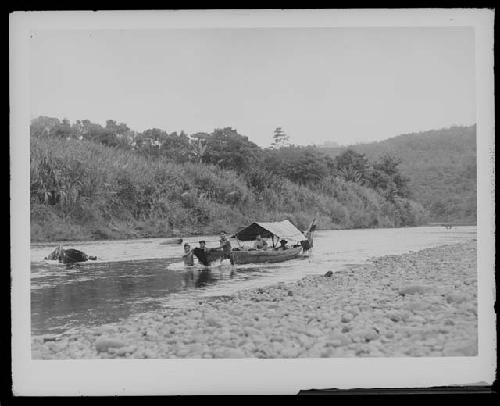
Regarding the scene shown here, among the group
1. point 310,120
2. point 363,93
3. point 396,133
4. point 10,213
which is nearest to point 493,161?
point 396,133

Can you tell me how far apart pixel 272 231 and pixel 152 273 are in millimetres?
665

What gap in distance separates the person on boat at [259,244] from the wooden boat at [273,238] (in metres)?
0.02

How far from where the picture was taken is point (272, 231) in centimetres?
291

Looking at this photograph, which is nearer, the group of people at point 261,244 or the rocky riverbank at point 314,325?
the rocky riverbank at point 314,325

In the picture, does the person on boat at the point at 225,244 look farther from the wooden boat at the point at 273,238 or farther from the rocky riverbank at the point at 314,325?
the rocky riverbank at the point at 314,325

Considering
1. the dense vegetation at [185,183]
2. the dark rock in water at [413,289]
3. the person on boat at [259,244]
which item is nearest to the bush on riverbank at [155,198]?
the dense vegetation at [185,183]

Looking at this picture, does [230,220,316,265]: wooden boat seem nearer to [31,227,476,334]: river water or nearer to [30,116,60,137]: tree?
[31,227,476,334]: river water

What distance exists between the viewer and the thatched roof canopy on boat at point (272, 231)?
2.89 meters

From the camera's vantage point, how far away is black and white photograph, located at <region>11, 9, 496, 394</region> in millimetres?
2748

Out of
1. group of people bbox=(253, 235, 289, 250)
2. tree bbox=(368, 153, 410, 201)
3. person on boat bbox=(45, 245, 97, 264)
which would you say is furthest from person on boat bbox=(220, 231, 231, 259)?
tree bbox=(368, 153, 410, 201)

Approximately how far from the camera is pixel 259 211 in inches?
115

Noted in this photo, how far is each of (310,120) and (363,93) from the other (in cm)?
32

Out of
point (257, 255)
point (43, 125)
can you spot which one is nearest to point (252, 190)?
point (257, 255)

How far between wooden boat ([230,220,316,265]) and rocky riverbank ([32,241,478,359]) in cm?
18
